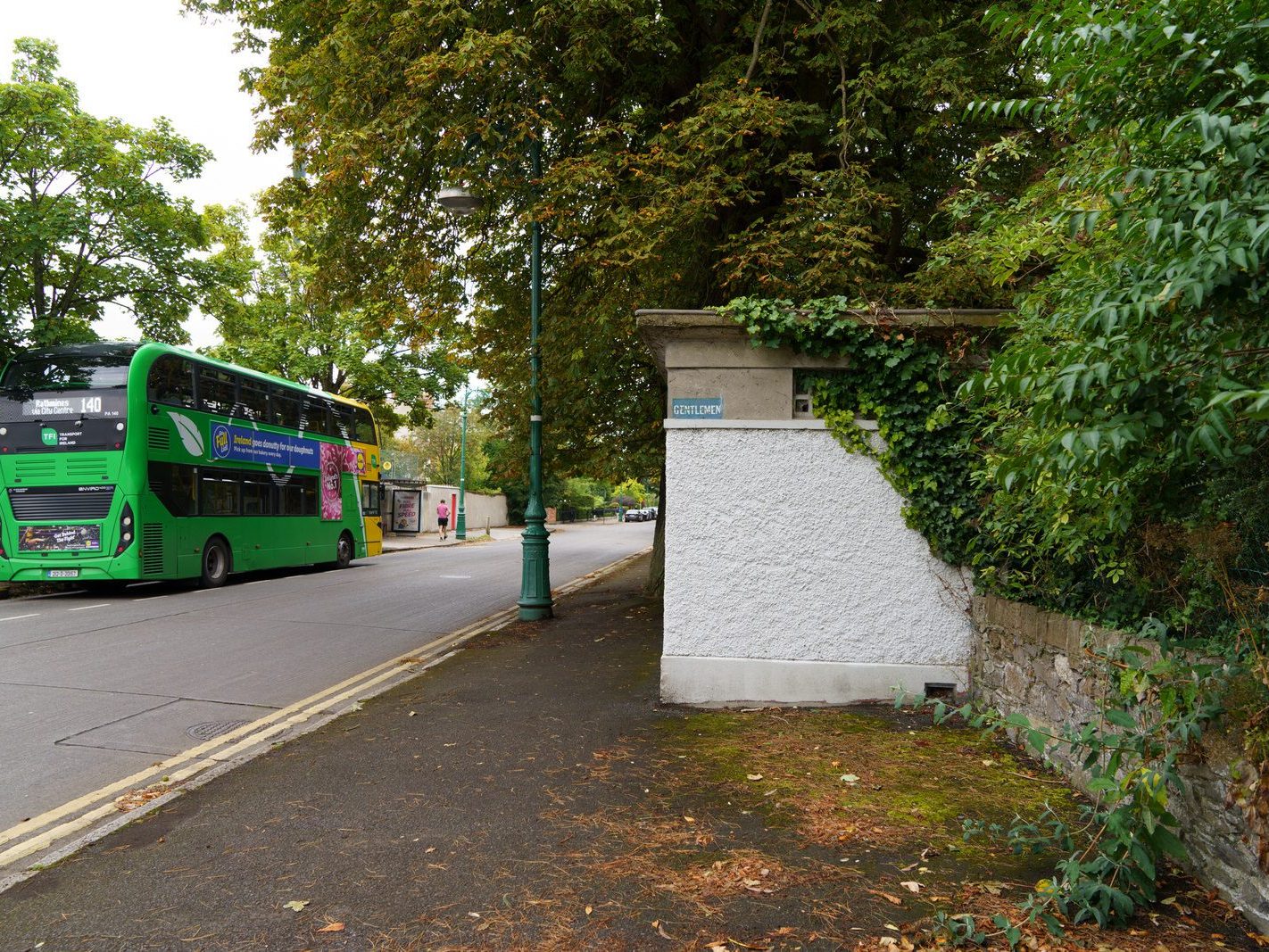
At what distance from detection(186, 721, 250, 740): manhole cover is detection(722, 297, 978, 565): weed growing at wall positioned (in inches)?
197

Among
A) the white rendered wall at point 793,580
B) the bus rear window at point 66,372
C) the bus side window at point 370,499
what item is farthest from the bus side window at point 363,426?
the white rendered wall at point 793,580

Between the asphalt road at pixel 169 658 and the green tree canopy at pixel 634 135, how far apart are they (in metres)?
4.66

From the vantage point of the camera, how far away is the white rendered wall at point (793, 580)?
6426 mm

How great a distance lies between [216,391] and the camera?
16500 mm

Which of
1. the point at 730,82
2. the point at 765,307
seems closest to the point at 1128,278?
the point at 765,307

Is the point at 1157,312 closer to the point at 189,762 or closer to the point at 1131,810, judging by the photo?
the point at 1131,810

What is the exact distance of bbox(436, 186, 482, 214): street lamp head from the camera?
9508mm

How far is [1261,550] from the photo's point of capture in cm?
331

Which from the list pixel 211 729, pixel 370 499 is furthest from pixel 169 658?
pixel 370 499

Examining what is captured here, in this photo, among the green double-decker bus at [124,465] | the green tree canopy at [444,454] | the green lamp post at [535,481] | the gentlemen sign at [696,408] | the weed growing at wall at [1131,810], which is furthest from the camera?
the green tree canopy at [444,454]

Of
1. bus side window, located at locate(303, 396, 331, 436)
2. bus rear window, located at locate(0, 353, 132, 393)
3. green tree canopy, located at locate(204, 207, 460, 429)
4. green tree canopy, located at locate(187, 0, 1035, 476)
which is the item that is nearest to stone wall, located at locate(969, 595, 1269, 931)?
green tree canopy, located at locate(187, 0, 1035, 476)

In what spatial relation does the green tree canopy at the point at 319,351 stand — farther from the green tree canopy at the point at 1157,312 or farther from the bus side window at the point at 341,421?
the green tree canopy at the point at 1157,312

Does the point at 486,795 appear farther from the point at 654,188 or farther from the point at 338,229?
the point at 338,229

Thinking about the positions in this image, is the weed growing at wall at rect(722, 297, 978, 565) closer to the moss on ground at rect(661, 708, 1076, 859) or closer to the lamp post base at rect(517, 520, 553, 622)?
the moss on ground at rect(661, 708, 1076, 859)
